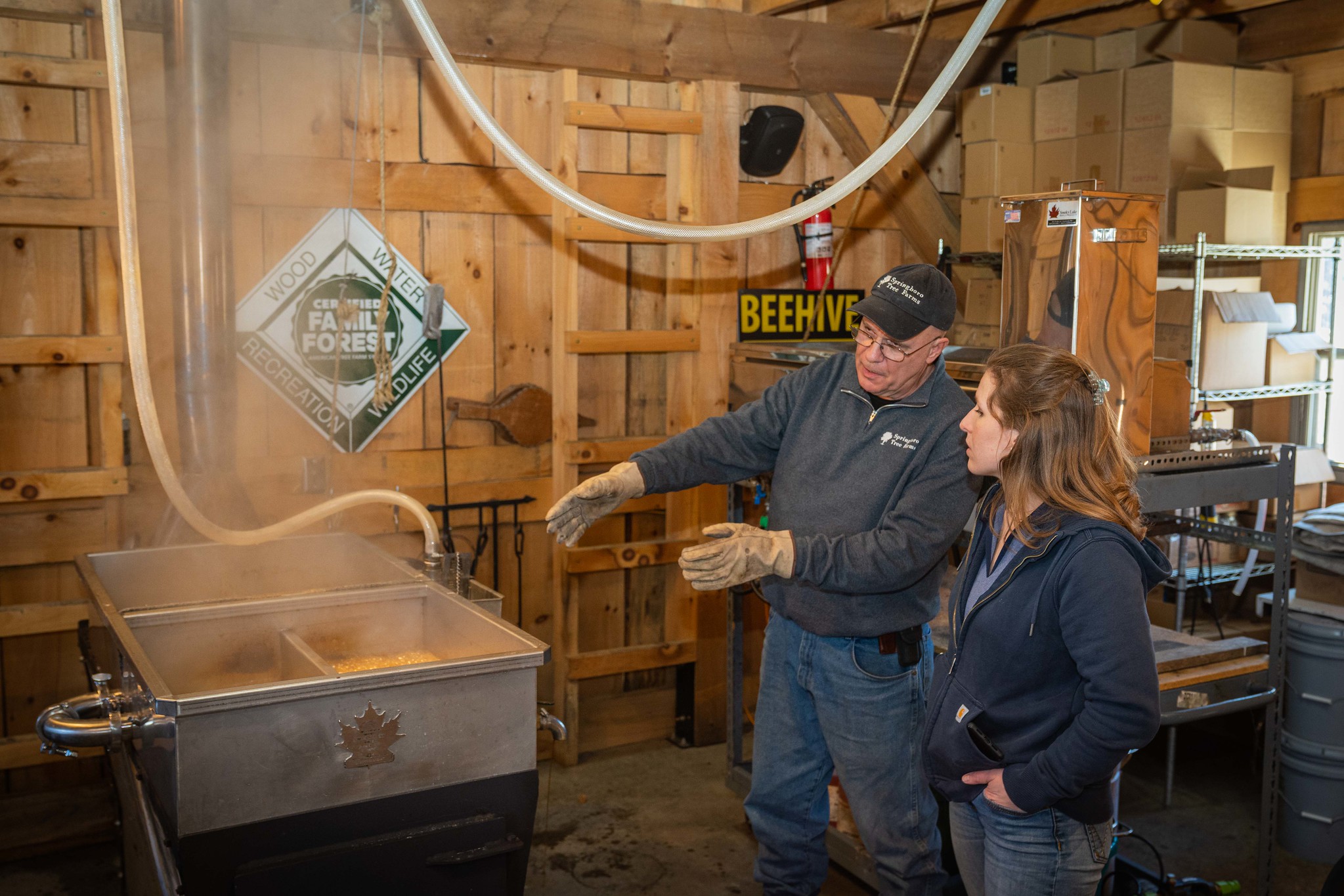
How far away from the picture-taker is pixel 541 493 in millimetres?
4055

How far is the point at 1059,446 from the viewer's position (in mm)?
1845

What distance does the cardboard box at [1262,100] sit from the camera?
391 cm

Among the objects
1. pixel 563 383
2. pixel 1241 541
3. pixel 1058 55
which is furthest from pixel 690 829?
pixel 1058 55

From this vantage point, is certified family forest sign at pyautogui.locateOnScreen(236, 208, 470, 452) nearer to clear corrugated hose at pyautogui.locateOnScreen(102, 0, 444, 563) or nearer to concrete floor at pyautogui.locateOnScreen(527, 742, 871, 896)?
clear corrugated hose at pyautogui.locateOnScreen(102, 0, 444, 563)

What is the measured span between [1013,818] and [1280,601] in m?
1.61

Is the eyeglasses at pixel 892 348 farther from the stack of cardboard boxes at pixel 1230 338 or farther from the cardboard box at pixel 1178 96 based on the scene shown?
the cardboard box at pixel 1178 96

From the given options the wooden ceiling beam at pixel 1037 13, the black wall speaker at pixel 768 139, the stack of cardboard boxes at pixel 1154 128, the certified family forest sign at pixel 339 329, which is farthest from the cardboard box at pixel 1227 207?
the certified family forest sign at pixel 339 329

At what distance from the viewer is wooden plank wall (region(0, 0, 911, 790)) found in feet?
10.9

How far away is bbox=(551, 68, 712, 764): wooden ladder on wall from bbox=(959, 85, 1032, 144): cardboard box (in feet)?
3.53

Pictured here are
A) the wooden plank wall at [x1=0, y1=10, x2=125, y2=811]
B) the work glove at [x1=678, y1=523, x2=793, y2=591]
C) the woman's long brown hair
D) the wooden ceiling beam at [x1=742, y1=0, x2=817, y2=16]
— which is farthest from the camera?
the wooden ceiling beam at [x1=742, y1=0, x2=817, y2=16]

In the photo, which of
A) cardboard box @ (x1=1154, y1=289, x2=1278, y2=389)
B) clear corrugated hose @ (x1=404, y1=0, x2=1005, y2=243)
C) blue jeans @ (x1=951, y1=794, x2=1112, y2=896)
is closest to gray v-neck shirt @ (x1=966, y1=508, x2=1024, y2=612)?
blue jeans @ (x1=951, y1=794, x2=1112, y2=896)

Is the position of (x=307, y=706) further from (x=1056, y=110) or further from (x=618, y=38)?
(x=1056, y=110)

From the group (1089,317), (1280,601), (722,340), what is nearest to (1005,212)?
(1089,317)

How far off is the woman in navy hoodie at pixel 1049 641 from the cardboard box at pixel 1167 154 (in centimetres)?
229
